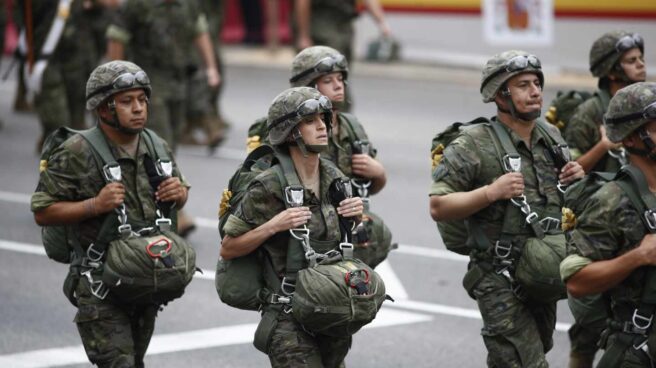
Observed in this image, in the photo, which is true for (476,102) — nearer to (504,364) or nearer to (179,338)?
(179,338)

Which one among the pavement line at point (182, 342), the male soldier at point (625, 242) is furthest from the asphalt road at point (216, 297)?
the male soldier at point (625, 242)

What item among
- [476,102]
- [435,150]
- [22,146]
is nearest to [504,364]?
[435,150]

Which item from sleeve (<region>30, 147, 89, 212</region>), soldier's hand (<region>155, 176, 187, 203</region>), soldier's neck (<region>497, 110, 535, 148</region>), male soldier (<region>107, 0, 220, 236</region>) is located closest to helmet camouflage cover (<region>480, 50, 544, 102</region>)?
soldier's neck (<region>497, 110, 535, 148</region>)

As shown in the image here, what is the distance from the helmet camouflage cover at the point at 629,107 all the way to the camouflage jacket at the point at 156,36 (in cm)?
710

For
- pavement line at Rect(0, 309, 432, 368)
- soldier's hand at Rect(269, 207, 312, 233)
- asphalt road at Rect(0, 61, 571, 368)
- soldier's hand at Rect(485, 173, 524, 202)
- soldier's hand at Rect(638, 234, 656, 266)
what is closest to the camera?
soldier's hand at Rect(638, 234, 656, 266)

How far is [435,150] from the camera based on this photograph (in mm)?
8383

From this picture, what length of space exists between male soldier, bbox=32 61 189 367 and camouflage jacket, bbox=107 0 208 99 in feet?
16.7

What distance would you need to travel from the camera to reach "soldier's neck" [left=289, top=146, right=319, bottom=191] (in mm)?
7621

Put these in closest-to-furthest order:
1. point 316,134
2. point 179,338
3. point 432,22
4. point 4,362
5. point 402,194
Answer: point 316,134 → point 4,362 → point 179,338 → point 402,194 → point 432,22

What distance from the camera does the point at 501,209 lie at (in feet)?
26.3

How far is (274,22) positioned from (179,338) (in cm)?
1335

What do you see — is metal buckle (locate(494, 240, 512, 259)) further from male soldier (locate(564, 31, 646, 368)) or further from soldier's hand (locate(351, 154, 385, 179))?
male soldier (locate(564, 31, 646, 368))

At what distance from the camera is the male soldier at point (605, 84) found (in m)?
9.48

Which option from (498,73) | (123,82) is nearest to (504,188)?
(498,73)
